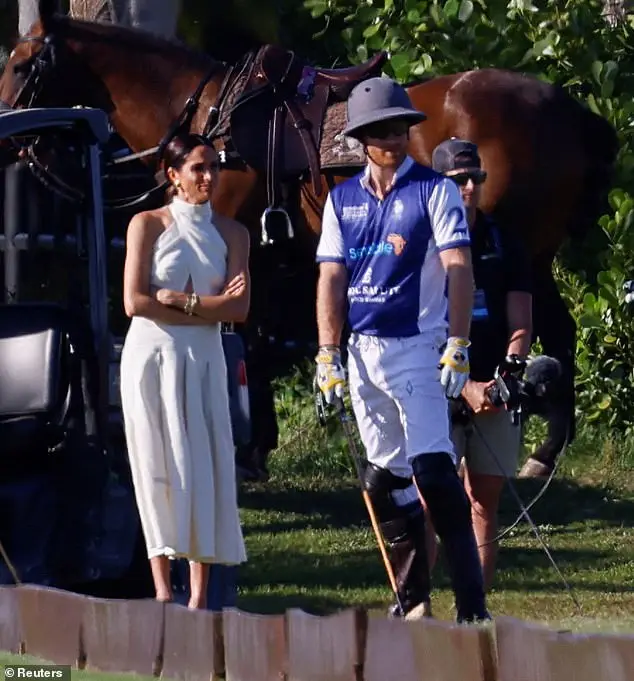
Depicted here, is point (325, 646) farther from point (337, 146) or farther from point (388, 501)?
point (337, 146)

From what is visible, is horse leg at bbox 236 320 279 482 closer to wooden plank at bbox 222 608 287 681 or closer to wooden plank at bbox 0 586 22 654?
wooden plank at bbox 0 586 22 654

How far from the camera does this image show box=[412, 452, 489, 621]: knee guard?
6.22 meters

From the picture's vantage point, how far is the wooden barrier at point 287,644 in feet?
14.8

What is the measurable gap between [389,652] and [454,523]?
140cm

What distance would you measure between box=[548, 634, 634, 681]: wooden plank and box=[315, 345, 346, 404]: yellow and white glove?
1969 millimetres

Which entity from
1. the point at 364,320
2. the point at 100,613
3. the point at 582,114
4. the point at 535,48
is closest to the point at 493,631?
the point at 100,613

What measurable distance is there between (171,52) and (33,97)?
0.86 meters

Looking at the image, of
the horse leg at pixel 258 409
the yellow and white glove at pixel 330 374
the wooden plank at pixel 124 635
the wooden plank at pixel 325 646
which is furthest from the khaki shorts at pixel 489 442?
the horse leg at pixel 258 409

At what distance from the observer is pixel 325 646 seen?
507 cm

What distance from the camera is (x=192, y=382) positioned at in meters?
6.39

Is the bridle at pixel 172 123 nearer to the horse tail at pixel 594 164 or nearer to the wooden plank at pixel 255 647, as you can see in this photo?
the horse tail at pixel 594 164

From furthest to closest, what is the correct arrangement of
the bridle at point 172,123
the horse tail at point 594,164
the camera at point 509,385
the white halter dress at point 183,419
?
the horse tail at point 594,164
the bridle at point 172,123
the camera at point 509,385
the white halter dress at point 183,419

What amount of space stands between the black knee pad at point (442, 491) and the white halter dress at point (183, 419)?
687 mm

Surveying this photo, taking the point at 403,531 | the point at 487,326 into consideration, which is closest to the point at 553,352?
the point at 487,326
